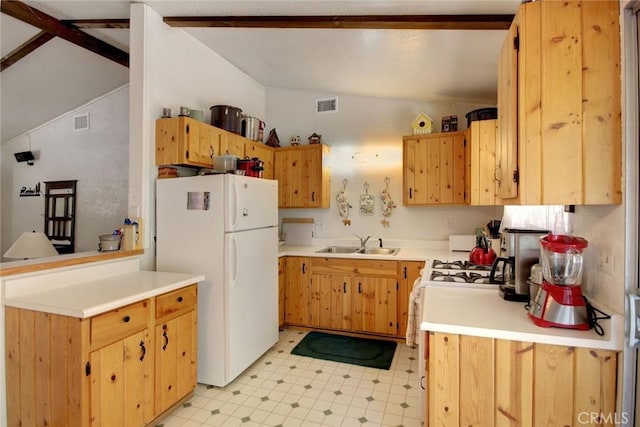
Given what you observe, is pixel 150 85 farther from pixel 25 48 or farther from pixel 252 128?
pixel 25 48

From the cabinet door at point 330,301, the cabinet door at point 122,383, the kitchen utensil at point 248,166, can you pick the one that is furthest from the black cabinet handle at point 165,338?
the cabinet door at point 330,301

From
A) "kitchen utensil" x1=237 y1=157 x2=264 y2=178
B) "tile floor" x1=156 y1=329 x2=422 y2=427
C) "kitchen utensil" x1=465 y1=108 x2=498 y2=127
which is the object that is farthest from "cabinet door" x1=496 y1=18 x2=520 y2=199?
"kitchen utensil" x1=237 y1=157 x2=264 y2=178

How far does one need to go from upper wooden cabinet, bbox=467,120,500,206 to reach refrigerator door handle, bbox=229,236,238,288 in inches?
84.7

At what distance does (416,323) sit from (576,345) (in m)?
1.21

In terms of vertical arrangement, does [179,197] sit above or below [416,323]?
above

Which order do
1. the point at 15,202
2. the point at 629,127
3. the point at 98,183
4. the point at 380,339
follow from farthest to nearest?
the point at 15,202 → the point at 98,183 → the point at 380,339 → the point at 629,127

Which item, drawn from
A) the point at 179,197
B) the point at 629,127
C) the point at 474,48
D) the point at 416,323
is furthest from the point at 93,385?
the point at 474,48

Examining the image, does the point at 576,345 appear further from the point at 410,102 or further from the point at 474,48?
the point at 410,102

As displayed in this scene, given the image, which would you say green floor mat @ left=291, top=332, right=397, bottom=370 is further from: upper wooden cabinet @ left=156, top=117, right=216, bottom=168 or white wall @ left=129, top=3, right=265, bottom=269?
upper wooden cabinet @ left=156, top=117, right=216, bottom=168

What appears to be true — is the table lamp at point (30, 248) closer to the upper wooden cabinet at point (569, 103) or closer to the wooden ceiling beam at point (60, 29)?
the wooden ceiling beam at point (60, 29)

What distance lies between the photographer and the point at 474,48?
2387 millimetres

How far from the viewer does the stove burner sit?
2.57 meters

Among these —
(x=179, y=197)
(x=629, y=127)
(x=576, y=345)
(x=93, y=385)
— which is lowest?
(x=93, y=385)

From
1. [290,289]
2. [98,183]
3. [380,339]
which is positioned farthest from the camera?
[98,183]
